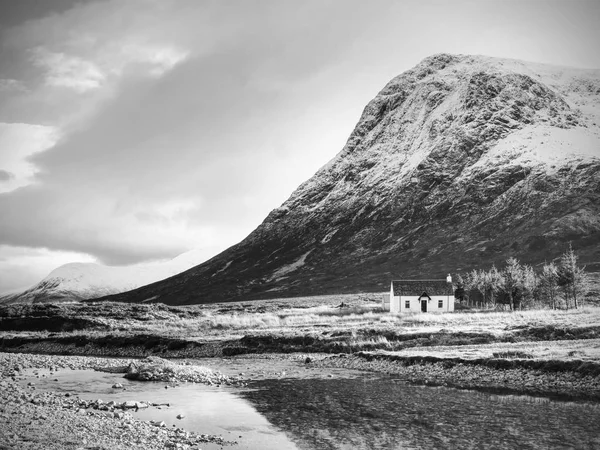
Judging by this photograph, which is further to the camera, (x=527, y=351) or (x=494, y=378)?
(x=527, y=351)

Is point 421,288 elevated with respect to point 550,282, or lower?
lower

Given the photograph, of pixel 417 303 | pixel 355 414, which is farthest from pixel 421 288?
pixel 355 414

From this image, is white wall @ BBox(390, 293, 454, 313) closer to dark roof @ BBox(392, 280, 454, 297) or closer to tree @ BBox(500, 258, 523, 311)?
dark roof @ BBox(392, 280, 454, 297)

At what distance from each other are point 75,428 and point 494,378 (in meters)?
23.9

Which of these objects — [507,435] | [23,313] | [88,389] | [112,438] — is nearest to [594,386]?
[507,435]

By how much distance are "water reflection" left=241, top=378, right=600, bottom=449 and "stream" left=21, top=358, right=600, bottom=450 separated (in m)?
0.04

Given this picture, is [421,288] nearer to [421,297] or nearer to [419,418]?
[421,297]

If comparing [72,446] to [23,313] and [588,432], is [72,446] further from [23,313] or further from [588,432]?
[23,313]

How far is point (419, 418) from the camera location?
78.0 ft

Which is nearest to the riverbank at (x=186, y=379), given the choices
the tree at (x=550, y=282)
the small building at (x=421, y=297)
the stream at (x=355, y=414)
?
the stream at (x=355, y=414)

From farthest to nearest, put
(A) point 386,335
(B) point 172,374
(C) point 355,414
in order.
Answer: (A) point 386,335, (B) point 172,374, (C) point 355,414

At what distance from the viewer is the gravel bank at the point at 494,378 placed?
2916 cm

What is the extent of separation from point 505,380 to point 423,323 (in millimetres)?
37422

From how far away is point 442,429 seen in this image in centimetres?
2178
